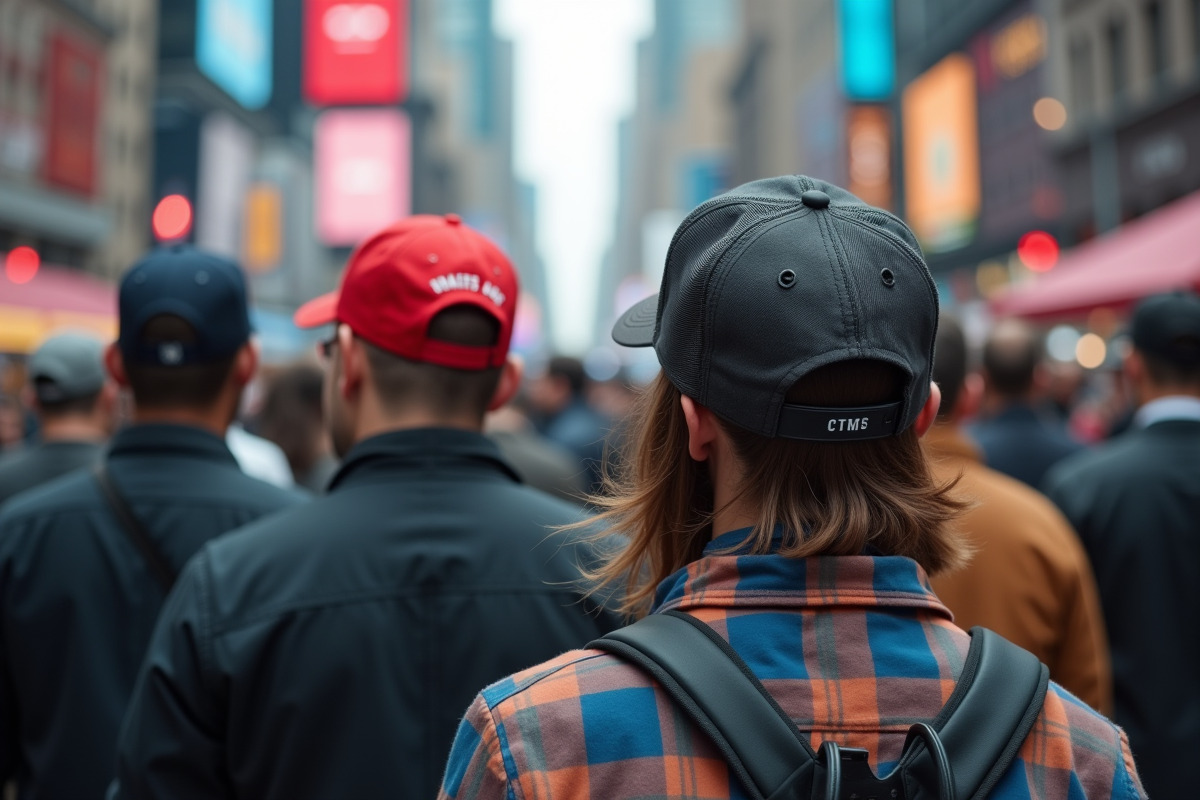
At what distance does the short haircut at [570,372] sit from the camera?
10.1m


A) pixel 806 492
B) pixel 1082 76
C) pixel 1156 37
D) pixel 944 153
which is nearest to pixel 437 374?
pixel 806 492

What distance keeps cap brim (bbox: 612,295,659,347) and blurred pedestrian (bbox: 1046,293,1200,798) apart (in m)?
3.35

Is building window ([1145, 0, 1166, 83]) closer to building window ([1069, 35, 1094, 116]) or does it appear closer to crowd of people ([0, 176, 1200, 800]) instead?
building window ([1069, 35, 1094, 116])

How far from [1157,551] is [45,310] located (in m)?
13.7

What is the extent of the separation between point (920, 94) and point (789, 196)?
150 feet

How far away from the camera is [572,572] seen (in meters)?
2.60

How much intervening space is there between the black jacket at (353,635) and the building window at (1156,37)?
30737mm

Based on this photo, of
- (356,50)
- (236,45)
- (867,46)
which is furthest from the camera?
(236,45)

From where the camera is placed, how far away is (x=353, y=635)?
2.37 m

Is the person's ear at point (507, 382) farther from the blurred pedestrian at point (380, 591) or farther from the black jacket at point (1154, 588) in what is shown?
the black jacket at point (1154, 588)

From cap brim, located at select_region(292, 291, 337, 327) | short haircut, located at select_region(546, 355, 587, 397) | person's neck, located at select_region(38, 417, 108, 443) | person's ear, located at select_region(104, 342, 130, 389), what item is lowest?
person's neck, located at select_region(38, 417, 108, 443)

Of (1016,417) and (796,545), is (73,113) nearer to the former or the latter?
(1016,417)

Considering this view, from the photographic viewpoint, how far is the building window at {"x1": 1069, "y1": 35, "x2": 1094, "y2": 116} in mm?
33128

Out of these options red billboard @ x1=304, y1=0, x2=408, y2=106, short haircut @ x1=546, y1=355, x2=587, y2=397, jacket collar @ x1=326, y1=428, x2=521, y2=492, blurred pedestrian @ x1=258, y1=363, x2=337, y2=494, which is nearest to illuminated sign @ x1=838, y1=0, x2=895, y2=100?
red billboard @ x1=304, y1=0, x2=408, y2=106
